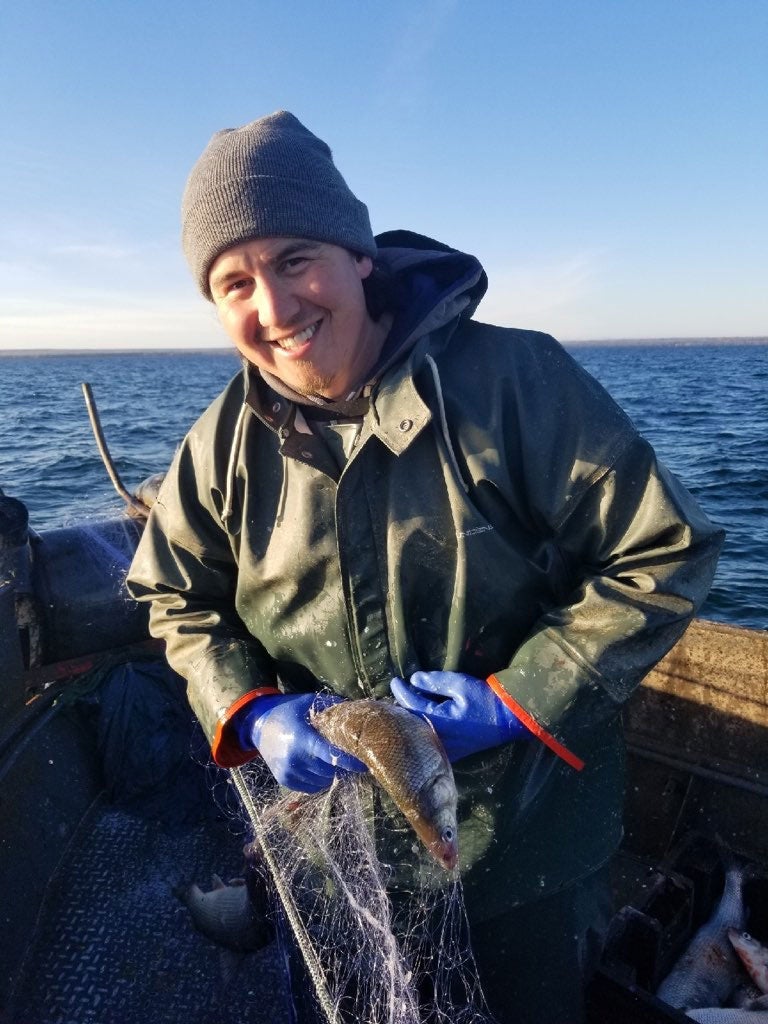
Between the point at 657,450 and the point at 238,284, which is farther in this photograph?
the point at 657,450

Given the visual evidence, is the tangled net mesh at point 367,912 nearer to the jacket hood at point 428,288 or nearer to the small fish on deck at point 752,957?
the jacket hood at point 428,288

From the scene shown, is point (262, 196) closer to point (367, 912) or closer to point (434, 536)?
point (434, 536)

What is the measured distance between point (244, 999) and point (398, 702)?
82.5 inches

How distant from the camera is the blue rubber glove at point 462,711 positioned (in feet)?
7.68

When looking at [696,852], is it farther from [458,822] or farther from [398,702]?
[398,702]

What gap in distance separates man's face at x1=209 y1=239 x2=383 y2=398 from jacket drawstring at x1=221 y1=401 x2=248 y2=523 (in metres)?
0.26

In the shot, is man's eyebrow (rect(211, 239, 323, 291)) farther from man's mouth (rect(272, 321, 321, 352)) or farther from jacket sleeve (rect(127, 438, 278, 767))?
jacket sleeve (rect(127, 438, 278, 767))

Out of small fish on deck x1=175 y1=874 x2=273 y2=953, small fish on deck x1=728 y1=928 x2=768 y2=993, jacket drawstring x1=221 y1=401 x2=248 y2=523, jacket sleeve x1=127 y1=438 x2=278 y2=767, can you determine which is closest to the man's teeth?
jacket drawstring x1=221 y1=401 x2=248 y2=523

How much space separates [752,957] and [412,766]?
2583 millimetres

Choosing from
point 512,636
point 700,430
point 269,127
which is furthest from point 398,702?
point 700,430

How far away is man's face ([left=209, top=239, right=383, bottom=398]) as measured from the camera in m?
2.35

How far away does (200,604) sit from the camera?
2906mm

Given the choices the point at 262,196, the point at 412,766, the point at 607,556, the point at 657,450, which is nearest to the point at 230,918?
the point at 412,766

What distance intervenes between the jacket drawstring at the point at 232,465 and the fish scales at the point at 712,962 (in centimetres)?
304
